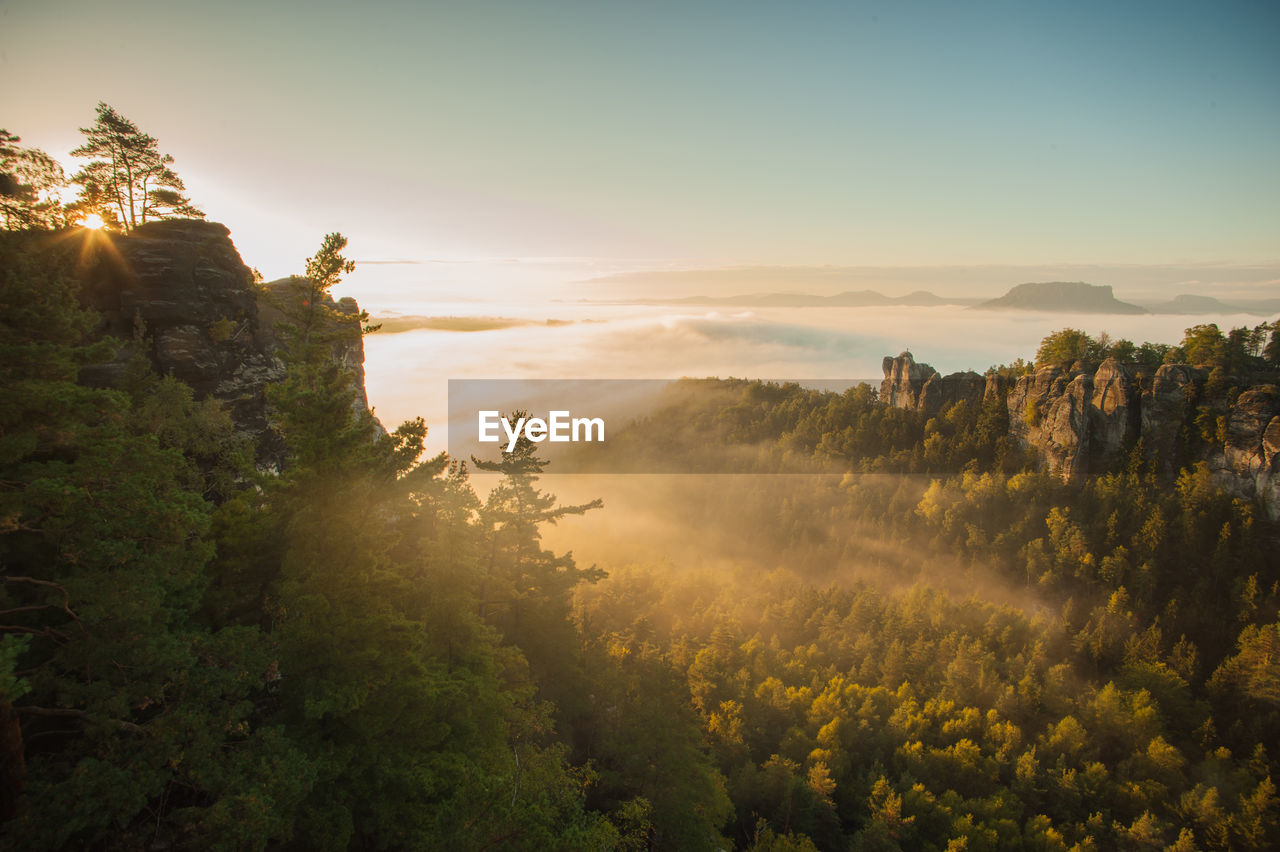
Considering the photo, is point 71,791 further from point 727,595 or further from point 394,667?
point 727,595

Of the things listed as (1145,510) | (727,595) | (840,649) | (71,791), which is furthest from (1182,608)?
(71,791)

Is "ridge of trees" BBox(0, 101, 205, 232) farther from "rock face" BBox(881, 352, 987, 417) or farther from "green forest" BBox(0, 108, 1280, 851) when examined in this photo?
"rock face" BBox(881, 352, 987, 417)

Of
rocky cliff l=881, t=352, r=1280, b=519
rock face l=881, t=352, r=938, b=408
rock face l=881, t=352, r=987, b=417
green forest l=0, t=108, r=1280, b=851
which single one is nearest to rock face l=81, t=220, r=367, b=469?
green forest l=0, t=108, r=1280, b=851

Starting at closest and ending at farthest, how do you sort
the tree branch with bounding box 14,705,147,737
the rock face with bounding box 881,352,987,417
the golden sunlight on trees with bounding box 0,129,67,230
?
the tree branch with bounding box 14,705,147,737, the golden sunlight on trees with bounding box 0,129,67,230, the rock face with bounding box 881,352,987,417

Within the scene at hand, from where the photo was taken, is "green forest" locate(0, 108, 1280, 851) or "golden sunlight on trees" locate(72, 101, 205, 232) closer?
"green forest" locate(0, 108, 1280, 851)

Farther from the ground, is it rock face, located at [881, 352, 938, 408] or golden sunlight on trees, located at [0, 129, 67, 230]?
golden sunlight on trees, located at [0, 129, 67, 230]

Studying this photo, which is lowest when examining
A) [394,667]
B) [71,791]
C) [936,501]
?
[936,501]
